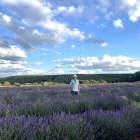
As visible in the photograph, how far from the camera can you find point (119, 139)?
2359 millimetres

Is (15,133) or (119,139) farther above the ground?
(15,133)

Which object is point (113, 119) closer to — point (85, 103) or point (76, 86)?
point (85, 103)

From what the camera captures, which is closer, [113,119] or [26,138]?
[26,138]

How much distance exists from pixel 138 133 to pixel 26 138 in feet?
7.81

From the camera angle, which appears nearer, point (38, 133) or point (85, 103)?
point (38, 133)

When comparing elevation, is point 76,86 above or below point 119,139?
above

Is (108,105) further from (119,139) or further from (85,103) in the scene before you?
(119,139)

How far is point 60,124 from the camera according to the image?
214cm

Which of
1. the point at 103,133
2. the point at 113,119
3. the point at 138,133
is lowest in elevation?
the point at 138,133

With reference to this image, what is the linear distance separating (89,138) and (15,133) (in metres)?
1.16

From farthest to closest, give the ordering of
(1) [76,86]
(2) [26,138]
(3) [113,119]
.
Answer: (1) [76,86] < (3) [113,119] < (2) [26,138]

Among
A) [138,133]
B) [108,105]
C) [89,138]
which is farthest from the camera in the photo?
[108,105]

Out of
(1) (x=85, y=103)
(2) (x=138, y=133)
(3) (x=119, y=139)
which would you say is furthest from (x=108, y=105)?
(3) (x=119, y=139)

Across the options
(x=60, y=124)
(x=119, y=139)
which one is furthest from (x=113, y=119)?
(x=60, y=124)
